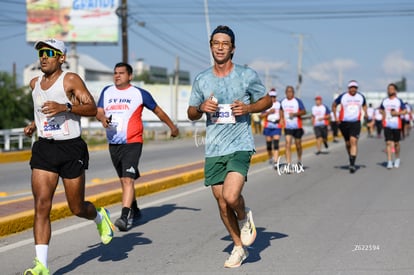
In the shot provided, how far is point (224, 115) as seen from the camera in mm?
6008

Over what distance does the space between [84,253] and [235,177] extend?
1863mm

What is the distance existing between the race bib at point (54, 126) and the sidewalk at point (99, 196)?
246cm

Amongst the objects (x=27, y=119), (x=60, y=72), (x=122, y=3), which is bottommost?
(x=27, y=119)

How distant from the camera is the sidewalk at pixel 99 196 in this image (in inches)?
327

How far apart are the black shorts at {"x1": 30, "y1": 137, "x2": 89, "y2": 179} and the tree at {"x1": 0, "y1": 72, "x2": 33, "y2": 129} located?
1994 inches

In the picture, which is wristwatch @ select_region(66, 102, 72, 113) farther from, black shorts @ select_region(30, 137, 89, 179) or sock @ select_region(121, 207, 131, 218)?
sock @ select_region(121, 207, 131, 218)

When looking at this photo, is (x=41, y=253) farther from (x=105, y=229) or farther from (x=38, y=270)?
(x=105, y=229)

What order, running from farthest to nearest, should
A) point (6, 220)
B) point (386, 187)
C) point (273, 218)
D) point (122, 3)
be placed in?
point (122, 3)
point (386, 187)
point (273, 218)
point (6, 220)

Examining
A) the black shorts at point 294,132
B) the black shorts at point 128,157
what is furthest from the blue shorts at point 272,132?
the black shorts at point 128,157

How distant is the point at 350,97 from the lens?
15.4m

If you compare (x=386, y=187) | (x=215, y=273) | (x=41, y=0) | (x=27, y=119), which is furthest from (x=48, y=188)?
(x=27, y=119)

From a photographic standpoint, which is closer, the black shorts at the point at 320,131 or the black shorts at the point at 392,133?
the black shorts at the point at 392,133

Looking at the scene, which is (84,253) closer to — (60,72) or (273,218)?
(60,72)

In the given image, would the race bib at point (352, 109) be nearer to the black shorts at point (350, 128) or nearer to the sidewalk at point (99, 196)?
the black shorts at point (350, 128)
